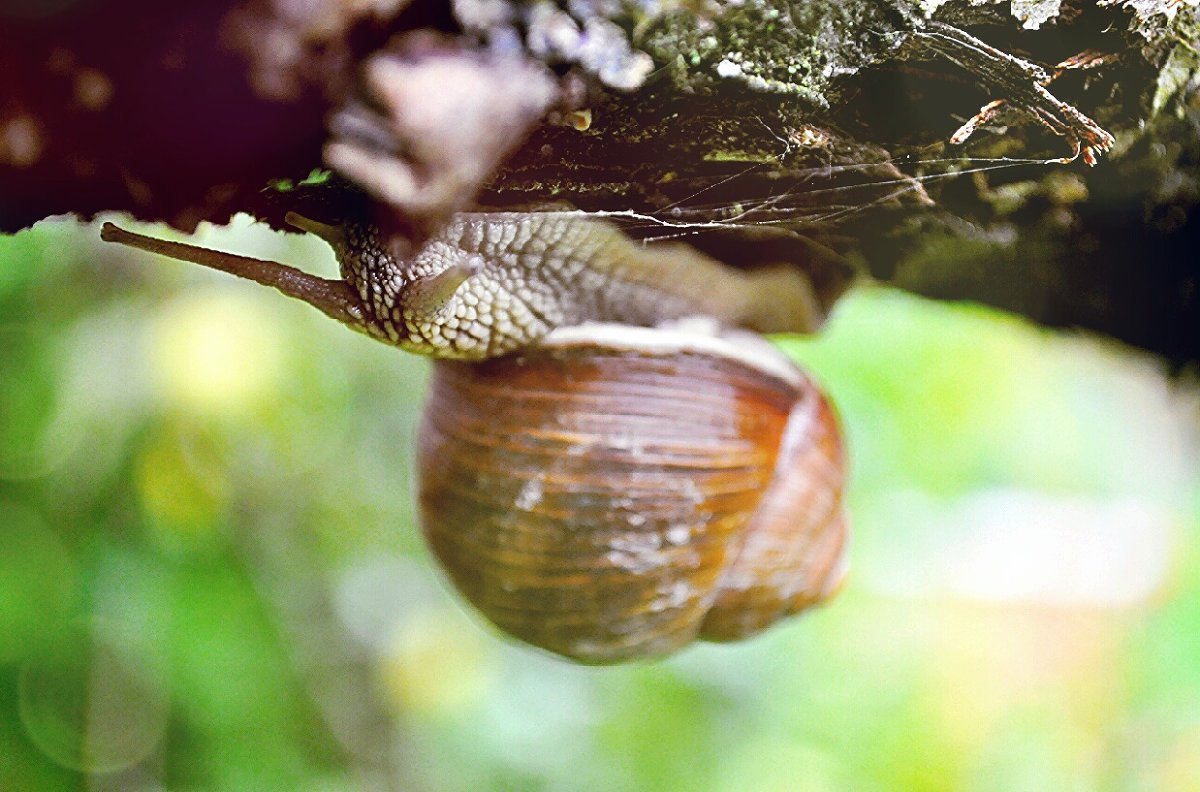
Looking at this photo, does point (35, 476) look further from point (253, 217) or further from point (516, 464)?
point (253, 217)

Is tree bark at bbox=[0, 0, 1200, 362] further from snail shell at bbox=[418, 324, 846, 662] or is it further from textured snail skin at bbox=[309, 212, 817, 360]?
snail shell at bbox=[418, 324, 846, 662]

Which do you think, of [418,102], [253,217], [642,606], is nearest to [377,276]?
[253,217]

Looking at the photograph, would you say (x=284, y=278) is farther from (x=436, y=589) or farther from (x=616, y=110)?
(x=436, y=589)

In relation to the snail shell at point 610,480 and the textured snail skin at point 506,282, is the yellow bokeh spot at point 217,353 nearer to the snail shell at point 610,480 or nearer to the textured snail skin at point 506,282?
the snail shell at point 610,480

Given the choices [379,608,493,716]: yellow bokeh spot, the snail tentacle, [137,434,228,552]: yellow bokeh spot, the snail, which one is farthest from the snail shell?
[379,608,493,716]: yellow bokeh spot

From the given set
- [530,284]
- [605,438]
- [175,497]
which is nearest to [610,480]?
[605,438]

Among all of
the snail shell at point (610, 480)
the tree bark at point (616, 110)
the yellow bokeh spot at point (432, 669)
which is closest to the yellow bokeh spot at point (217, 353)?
the yellow bokeh spot at point (432, 669)
